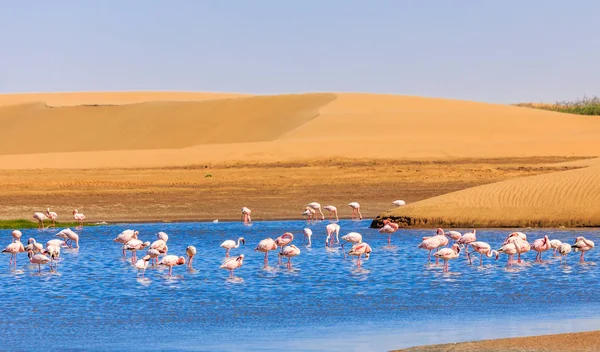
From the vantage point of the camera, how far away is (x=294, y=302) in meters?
15.7

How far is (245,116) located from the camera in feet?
264

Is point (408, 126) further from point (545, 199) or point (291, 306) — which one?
point (291, 306)

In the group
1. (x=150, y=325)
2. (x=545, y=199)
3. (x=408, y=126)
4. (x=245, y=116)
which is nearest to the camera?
(x=150, y=325)

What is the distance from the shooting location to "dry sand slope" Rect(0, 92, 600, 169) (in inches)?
2089

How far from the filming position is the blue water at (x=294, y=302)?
12766 mm

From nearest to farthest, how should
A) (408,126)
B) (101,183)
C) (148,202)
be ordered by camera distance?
1. (148,202)
2. (101,183)
3. (408,126)

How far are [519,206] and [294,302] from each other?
12.5 metres

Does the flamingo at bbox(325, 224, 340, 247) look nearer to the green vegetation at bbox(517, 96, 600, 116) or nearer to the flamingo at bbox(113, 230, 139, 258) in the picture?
the flamingo at bbox(113, 230, 139, 258)

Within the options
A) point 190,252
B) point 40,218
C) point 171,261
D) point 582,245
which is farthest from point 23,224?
point 582,245

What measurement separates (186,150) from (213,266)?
36.8m

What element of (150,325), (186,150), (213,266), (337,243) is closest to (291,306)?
(150,325)

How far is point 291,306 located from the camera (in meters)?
15.3

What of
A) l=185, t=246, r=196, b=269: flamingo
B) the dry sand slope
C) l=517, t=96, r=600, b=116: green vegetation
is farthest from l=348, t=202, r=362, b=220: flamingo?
l=517, t=96, r=600, b=116: green vegetation

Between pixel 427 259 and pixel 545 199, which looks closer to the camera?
pixel 427 259
